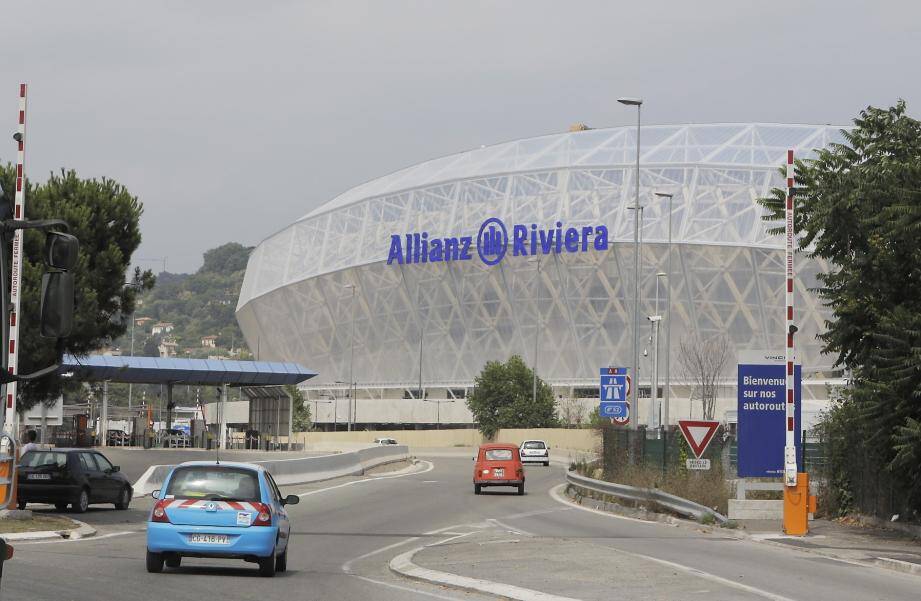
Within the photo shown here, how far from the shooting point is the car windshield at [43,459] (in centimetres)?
2869

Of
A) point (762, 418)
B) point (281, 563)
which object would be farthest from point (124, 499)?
point (281, 563)

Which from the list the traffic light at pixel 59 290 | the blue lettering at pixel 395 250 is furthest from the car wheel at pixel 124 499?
the blue lettering at pixel 395 250

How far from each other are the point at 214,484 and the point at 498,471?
80.9 ft

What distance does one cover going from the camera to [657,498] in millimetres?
30453

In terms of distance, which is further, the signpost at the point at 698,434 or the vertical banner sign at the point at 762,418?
the signpost at the point at 698,434

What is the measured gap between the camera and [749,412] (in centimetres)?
2784

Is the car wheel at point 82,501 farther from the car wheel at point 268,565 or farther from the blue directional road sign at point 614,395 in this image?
the blue directional road sign at point 614,395

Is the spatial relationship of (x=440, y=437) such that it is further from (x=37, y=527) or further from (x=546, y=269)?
(x=37, y=527)

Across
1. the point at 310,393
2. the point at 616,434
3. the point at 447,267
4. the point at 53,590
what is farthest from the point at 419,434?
the point at 53,590

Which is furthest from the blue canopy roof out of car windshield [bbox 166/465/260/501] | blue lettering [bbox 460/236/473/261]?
car windshield [bbox 166/465/260/501]

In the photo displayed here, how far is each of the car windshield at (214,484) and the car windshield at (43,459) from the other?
12.8 m

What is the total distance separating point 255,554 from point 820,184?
14.9 m

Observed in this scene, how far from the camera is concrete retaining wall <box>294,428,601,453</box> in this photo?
296 ft

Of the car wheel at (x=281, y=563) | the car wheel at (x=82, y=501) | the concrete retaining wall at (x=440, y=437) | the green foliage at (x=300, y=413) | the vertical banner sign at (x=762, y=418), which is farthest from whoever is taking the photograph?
the green foliage at (x=300, y=413)
